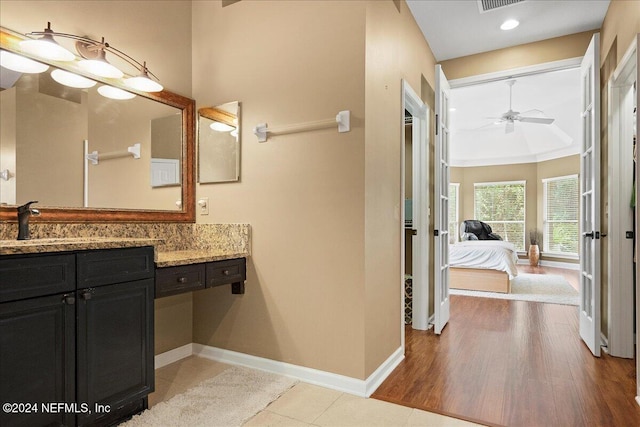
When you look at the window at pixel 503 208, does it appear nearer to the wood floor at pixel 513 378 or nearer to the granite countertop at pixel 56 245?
the wood floor at pixel 513 378

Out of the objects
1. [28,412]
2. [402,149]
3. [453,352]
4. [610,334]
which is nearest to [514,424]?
[453,352]

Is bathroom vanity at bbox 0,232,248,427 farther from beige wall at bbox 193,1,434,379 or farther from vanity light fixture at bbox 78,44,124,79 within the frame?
vanity light fixture at bbox 78,44,124,79

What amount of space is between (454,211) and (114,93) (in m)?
8.79

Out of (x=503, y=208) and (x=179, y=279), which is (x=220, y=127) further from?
(x=503, y=208)

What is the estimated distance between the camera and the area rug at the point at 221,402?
200 centimetres

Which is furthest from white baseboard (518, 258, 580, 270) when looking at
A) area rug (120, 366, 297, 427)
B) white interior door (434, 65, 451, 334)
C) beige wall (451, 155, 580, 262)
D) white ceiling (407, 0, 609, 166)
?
area rug (120, 366, 297, 427)

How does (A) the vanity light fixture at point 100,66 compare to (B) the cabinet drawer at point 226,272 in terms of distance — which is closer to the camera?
(A) the vanity light fixture at point 100,66

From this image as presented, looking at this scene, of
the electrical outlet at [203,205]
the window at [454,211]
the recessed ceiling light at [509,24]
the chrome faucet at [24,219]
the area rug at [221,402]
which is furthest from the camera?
the window at [454,211]

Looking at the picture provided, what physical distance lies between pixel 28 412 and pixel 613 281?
3.88 meters

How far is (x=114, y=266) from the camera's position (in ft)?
6.11

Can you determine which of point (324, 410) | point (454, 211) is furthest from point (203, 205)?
point (454, 211)

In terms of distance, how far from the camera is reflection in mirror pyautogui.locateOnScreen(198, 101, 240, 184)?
2.84 meters

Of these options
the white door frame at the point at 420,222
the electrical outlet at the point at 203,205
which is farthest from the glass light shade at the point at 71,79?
the white door frame at the point at 420,222

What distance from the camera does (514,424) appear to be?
6.55 ft
